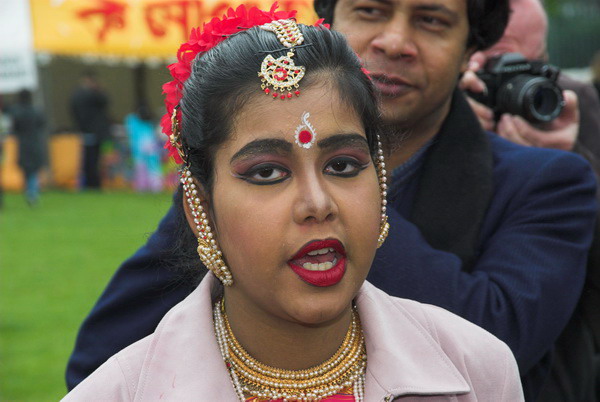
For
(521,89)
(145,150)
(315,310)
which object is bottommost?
(145,150)

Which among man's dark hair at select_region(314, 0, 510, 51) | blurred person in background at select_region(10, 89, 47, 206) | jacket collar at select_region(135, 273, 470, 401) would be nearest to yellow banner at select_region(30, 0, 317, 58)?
blurred person in background at select_region(10, 89, 47, 206)

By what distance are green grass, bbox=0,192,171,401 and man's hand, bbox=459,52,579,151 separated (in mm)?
1259

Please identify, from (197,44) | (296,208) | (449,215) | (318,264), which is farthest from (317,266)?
(449,215)

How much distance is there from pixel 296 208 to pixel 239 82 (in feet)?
1.12

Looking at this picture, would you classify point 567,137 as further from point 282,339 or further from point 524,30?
point 282,339

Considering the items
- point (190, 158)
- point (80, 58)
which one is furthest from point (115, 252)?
point (80, 58)

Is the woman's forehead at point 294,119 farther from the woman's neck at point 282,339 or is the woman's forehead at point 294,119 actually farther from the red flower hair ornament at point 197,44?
the woman's neck at point 282,339

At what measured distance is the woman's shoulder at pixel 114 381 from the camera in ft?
6.53

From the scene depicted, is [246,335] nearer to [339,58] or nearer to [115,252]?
[339,58]

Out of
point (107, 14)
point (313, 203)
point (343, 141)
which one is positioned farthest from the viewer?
point (107, 14)

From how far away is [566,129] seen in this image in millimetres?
3387

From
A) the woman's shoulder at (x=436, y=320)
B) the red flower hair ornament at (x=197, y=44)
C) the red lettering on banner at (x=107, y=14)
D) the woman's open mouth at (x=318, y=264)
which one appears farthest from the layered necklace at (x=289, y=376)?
the red lettering on banner at (x=107, y=14)

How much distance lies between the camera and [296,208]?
1.97m

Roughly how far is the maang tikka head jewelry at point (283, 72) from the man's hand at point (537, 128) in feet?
4.76
